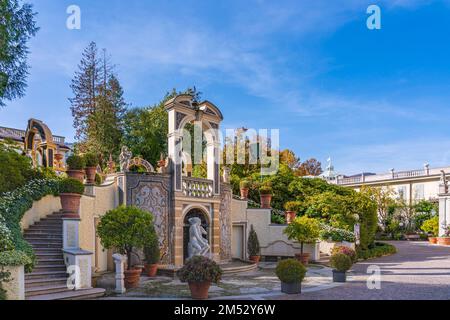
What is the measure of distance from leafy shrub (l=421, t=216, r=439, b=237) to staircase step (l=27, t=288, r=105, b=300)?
36496 mm

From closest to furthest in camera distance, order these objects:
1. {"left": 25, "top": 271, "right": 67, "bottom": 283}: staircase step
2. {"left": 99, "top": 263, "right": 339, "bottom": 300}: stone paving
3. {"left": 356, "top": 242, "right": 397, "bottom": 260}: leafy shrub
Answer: {"left": 25, "top": 271, "right": 67, "bottom": 283}: staircase step, {"left": 99, "top": 263, "right": 339, "bottom": 300}: stone paving, {"left": 356, "top": 242, "right": 397, "bottom": 260}: leafy shrub

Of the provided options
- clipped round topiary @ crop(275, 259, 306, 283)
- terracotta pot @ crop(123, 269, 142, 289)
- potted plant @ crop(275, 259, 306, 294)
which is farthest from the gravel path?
terracotta pot @ crop(123, 269, 142, 289)

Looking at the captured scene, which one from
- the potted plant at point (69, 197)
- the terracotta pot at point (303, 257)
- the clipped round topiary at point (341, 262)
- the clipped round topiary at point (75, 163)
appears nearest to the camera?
the potted plant at point (69, 197)

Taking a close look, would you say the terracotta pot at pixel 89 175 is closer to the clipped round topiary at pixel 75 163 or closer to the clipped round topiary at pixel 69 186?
the clipped round topiary at pixel 75 163

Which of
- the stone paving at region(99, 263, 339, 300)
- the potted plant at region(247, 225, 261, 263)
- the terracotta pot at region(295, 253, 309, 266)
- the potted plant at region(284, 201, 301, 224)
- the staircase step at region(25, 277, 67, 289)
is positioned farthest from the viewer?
the potted plant at region(284, 201, 301, 224)

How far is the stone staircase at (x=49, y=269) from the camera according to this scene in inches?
402

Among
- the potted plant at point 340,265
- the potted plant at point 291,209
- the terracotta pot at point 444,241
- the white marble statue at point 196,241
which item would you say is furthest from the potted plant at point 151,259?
the terracotta pot at point 444,241

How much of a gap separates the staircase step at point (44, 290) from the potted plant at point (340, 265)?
8356mm

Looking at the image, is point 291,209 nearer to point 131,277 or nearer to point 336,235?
point 336,235

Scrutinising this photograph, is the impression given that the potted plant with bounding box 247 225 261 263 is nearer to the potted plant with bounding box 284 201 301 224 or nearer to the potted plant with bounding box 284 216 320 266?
the potted plant with bounding box 284 216 320 266

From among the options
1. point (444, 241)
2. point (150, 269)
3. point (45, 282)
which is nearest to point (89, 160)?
point (150, 269)

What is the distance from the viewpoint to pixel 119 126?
31453 millimetres

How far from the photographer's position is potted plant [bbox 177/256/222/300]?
10523mm
